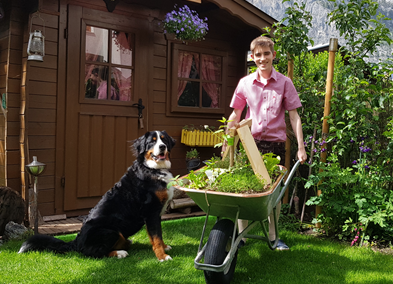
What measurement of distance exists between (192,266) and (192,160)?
8.11 ft

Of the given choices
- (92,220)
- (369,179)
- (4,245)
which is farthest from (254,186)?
(4,245)

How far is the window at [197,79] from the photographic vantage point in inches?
220

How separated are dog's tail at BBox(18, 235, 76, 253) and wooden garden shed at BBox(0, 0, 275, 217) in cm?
118

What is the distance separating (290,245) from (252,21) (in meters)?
3.29

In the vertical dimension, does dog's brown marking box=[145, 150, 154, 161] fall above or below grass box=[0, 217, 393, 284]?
above

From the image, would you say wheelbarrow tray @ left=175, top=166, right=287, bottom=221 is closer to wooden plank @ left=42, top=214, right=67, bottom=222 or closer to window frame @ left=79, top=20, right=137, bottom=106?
wooden plank @ left=42, top=214, right=67, bottom=222

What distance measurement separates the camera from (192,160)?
17.9 feet

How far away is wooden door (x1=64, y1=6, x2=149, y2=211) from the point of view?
184 inches

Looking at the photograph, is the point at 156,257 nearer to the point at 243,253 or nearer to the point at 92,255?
the point at 92,255

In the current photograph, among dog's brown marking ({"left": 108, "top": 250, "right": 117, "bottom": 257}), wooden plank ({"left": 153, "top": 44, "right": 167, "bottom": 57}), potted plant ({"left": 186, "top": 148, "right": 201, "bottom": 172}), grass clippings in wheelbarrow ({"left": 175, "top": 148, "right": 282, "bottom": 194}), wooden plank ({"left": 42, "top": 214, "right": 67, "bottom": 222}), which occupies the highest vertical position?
wooden plank ({"left": 153, "top": 44, "right": 167, "bottom": 57})

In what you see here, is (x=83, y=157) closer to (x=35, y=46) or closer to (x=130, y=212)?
(x=35, y=46)

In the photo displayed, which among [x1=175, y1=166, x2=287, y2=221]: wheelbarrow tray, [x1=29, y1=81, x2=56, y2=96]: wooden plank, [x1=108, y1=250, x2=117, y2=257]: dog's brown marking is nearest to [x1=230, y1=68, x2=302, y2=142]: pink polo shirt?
[x1=175, y1=166, x2=287, y2=221]: wheelbarrow tray

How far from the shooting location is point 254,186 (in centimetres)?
240

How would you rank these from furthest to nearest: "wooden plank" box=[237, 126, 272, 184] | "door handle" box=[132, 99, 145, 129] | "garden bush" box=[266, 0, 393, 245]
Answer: "door handle" box=[132, 99, 145, 129] < "garden bush" box=[266, 0, 393, 245] < "wooden plank" box=[237, 126, 272, 184]
